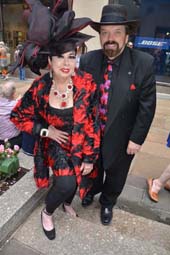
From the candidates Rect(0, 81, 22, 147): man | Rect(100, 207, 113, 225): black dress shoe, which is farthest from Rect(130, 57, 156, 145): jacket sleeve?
Rect(0, 81, 22, 147): man

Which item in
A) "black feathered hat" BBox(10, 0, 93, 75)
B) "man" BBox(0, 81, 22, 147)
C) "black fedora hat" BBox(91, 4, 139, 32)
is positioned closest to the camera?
"black feathered hat" BBox(10, 0, 93, 75)

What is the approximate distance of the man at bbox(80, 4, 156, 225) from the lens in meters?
1.92

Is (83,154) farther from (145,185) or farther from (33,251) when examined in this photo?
(145,185)

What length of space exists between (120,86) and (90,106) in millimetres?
278

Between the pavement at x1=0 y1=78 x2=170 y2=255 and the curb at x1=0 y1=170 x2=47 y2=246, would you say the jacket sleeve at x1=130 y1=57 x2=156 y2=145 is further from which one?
the curb at x1=0 y1=170 x2=47 y2=246

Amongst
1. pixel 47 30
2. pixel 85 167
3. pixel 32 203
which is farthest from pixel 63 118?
pixel 32 203

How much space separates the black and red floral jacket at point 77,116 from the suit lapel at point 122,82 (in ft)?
0.52

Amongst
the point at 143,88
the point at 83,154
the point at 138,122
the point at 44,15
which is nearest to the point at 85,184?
the point at 83,154

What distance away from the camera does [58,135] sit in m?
2.04

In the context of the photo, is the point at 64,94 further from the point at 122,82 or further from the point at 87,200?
the point at 87,200

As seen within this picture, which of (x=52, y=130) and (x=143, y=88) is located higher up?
(x=143, y=88)

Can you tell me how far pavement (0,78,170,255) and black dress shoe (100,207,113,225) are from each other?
0.18ft

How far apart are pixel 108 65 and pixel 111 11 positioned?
0.39 m

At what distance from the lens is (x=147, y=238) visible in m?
2.38
